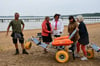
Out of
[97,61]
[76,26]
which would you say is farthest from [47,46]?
[97,61]

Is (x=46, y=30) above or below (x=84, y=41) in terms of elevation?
above

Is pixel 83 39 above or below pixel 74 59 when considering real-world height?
above

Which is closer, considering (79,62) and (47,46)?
(79,62)

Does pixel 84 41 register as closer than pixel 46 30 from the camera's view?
Yes

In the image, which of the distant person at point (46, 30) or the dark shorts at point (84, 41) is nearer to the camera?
the dark shorts at point (84, 41)

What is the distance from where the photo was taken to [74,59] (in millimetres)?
7852

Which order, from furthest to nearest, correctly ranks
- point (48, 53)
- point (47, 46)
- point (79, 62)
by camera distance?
point (48, 53) → point (47, 46) → point (79, 62)

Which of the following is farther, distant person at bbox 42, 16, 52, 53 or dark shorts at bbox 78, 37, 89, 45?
distant person at bbox 42, 16, 52, 53

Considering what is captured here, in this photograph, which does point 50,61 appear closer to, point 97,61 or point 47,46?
point 47,46

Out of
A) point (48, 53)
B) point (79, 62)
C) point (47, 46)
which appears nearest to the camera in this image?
point (79, 62)

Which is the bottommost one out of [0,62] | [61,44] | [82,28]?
[0,62]

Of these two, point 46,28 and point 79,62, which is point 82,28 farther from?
point 46,28

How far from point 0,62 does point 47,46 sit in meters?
1.74

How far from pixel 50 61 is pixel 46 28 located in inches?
59.6
